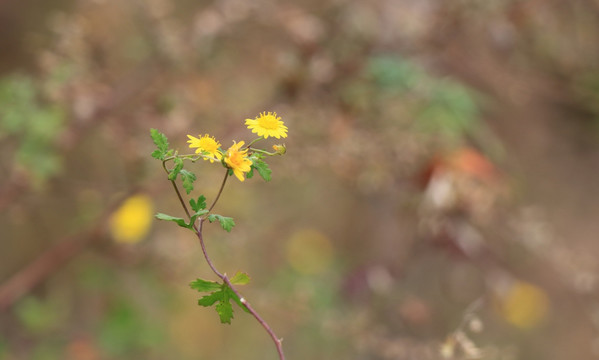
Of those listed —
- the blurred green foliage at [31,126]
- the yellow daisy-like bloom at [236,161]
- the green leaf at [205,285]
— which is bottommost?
the green leaf at [205,285]

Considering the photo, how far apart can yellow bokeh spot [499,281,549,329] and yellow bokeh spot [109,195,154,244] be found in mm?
1209

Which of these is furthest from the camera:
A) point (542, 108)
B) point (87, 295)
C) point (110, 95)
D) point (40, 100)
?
point (542, 108)

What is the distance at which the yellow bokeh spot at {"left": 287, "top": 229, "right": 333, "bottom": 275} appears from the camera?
7.33 ft

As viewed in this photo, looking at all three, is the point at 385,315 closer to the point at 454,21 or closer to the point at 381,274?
the point at 381,274

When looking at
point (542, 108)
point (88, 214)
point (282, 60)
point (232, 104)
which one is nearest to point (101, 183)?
point (88, 214)

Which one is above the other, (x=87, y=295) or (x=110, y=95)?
(x=110, y=95)

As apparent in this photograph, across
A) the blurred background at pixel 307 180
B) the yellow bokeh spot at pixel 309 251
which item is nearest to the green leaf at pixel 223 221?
the blurred background at pixel 307 180

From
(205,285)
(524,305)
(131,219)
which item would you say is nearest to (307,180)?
(131,219)

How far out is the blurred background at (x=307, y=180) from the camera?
183 cm

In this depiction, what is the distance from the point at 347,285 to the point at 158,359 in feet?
2.10

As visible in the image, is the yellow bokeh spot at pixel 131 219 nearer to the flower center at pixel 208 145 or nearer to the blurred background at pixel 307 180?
the blurred background at pixel 307 180

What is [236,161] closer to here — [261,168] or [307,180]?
[261,168]

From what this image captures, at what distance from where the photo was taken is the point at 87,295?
2.03 meters

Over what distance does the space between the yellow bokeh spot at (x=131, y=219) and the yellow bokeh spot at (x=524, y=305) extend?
1.21 metres
